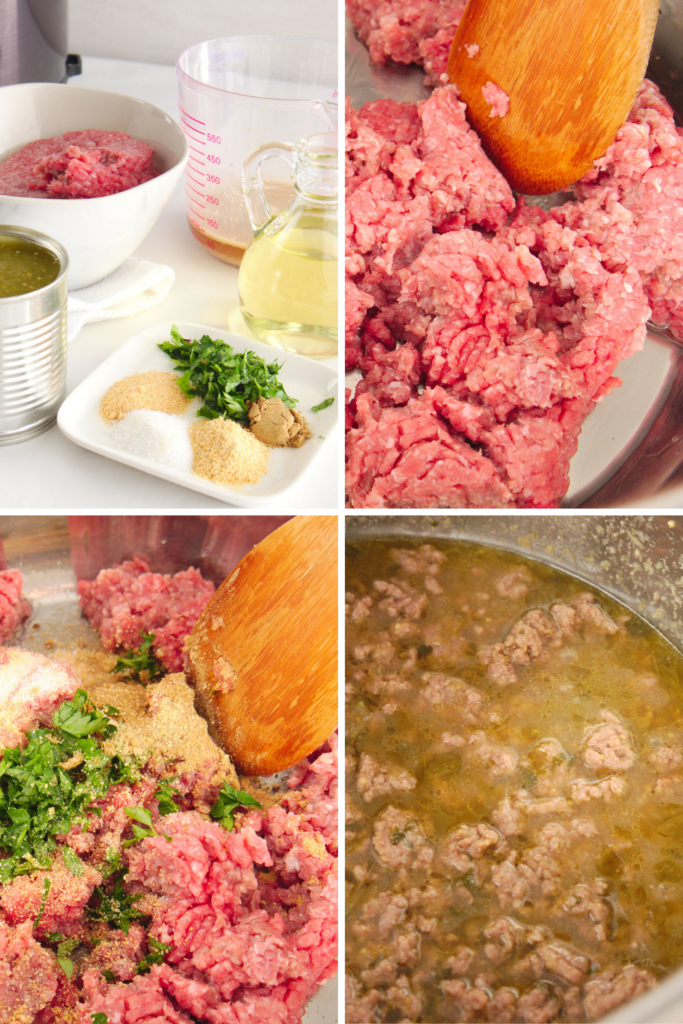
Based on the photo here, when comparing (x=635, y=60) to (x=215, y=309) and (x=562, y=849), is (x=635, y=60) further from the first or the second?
(x=562, y=849)

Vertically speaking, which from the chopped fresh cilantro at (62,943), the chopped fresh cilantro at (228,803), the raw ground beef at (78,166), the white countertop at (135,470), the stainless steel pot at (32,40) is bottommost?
the chopped fresh cilantro at (62,943)

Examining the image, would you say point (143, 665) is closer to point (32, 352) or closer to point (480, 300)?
point (32, 352)

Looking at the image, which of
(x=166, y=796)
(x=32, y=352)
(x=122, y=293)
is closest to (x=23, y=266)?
(x=32, y=352)

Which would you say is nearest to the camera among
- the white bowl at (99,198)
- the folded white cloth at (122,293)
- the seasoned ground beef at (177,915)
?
the seasoned ground beef at (177,915)

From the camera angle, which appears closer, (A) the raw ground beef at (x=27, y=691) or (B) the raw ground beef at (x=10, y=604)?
(A) the raw ground beef at (x=27, y=691)

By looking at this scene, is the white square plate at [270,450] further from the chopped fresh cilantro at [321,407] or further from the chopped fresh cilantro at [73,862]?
the chopped fresh cilantro at [73,862]

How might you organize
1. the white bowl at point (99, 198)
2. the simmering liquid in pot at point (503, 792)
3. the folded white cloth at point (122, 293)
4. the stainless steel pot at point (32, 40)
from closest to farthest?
1. the simmering liquid in pot at point (503, 792)
2. the white bowl at point (99, 198)
3. the folded white cloth at point (122, 293)
4. the stainless steel pot at point (32, 40)

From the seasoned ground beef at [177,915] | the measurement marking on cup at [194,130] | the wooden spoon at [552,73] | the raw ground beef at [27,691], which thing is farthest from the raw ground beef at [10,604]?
the wooden spoon at [552,73]
